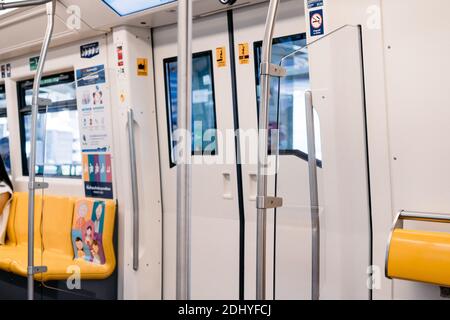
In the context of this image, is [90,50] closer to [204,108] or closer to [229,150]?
[204,108]

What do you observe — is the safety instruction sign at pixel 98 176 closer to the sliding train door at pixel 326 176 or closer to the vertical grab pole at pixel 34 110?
the vertical grab pole at pixel 34 110

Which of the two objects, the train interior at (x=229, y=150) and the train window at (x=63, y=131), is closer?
the train interior at (x=229, y=150)

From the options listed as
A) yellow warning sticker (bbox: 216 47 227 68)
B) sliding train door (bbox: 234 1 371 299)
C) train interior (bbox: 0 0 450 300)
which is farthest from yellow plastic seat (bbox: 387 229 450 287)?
yellow warning sticker (bbox: 216 47 227 68)

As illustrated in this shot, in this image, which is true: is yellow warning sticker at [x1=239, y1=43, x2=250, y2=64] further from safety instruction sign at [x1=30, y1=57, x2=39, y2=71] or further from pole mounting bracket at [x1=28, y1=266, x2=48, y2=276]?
safety instruction sign at [x1=30, y1=57, x2=39, y2=71]

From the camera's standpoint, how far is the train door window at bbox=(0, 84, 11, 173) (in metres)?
5.36

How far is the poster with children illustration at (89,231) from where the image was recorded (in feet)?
13.2


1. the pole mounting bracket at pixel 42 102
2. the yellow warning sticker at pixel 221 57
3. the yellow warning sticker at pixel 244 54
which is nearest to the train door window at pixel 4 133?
the pole mounting bracket at pixel 42 102

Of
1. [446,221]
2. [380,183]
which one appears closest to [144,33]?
[380,183]

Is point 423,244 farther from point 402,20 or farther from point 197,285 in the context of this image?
point 197,285

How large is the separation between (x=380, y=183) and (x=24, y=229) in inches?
145

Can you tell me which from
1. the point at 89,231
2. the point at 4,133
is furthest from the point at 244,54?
the point at 4,133

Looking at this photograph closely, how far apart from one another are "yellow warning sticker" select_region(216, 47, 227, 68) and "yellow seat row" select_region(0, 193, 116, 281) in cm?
151

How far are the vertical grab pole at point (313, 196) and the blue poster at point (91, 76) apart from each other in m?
2.36

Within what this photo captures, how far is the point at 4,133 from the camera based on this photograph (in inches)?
213
